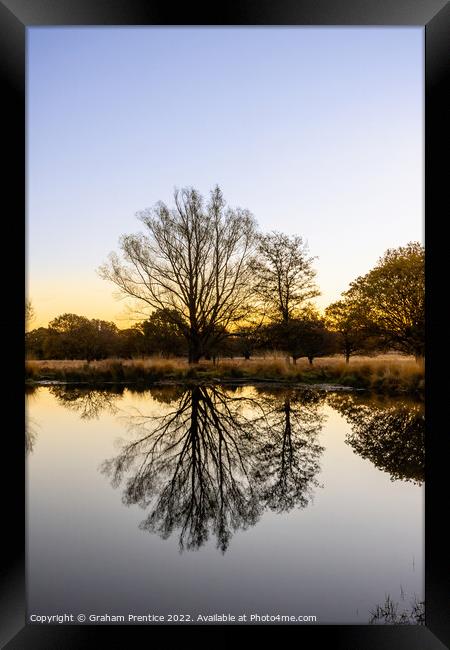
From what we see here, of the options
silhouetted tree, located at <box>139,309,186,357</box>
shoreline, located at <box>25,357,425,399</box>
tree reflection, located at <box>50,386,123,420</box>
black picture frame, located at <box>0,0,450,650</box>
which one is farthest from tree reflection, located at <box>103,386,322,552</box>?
silhouetted tree, located at <box>139,309,186,357</box>

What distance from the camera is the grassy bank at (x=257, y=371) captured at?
6.27 meters

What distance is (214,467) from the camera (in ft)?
11.4

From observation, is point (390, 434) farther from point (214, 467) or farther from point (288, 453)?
point (214, 467)

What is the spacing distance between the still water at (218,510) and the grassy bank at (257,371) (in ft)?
4.14

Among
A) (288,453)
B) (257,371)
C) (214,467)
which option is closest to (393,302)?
(257,371)

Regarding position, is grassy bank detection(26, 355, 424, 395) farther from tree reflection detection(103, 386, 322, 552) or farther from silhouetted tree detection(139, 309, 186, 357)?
tree reflection detection(103, 386, 322, 552)

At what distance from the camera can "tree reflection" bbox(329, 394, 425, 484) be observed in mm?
3537

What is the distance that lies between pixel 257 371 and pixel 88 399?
2401 millimetres

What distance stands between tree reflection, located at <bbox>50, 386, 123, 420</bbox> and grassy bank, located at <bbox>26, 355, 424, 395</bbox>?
0.26 meters

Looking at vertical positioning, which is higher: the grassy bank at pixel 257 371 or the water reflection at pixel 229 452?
the grassy bank at pixel 257 371

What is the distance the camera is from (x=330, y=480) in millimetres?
3359

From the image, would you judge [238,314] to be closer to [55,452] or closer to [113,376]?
[113,376]
